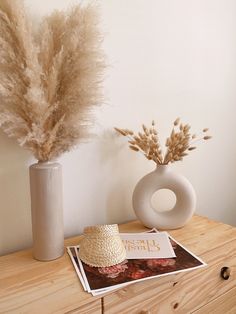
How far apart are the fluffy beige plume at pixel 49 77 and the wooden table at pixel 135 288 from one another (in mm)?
343

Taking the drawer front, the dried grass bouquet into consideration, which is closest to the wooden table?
the drawer front

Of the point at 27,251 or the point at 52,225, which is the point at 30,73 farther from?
the point at 27,251

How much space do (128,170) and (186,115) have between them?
439mm

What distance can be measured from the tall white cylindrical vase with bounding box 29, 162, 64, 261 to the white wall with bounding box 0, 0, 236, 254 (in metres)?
0.15

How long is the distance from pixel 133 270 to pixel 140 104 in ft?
2.31

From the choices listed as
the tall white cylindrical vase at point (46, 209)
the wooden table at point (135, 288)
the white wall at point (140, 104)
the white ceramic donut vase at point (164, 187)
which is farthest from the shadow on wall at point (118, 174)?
the tall white cylindrical vase at point (46, 209)

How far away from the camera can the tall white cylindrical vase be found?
84cm

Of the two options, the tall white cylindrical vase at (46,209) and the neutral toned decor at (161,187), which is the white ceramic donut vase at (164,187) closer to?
the neutral toned decor at (161,187)

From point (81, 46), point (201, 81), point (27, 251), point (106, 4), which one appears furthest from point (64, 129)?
point (201, 81)

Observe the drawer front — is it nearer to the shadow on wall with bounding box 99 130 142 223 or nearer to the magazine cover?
the magazine cover

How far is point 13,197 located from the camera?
0.97 metres

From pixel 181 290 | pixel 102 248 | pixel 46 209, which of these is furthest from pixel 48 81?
pixel 181 290

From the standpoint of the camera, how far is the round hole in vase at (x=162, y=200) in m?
1.37

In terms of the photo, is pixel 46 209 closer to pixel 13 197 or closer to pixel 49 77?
pixel 13 197
